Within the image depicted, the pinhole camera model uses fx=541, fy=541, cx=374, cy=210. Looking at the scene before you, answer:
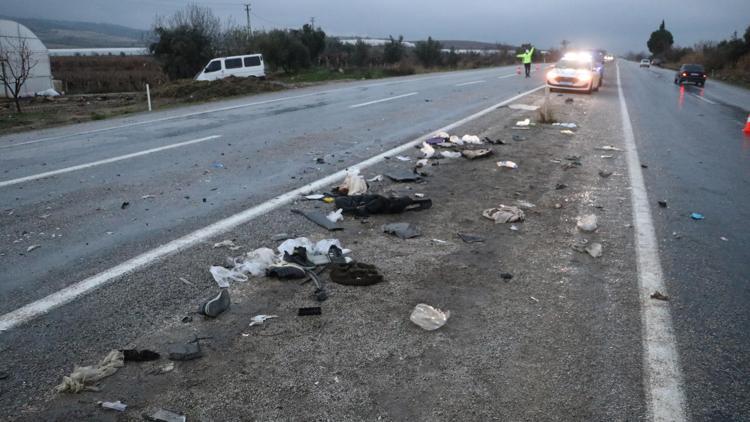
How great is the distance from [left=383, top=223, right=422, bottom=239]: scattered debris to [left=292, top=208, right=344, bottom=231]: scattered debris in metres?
0.47

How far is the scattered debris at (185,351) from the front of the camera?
3090 mm

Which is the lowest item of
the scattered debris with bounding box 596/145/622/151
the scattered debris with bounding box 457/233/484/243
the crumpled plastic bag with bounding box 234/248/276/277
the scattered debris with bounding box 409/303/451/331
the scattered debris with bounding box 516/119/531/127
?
the scattered debris with bounding box 409/303/451/331

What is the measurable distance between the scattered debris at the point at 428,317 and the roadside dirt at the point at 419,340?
57 mm

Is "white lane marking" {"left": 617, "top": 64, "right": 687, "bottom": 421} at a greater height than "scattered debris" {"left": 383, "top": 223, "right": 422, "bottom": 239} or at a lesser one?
lesser

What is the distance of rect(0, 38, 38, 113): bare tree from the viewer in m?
21.8

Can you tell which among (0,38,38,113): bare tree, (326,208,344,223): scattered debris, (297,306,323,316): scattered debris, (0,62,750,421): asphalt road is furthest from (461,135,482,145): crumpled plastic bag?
(0,38,38,113): bare tree

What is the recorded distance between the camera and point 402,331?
134 inches

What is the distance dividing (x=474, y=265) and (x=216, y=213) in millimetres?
2808

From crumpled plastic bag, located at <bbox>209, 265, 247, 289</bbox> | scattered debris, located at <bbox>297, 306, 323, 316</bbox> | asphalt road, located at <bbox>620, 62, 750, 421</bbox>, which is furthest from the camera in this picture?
crumpled plastic bag, located at <bbox>209, 265, 247, 289</bbox>

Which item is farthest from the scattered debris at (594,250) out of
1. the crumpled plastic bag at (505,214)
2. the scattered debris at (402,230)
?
the scattered debris at (402,230)

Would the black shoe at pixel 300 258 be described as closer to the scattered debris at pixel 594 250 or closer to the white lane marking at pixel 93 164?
the scattered debris at pixel 594 250

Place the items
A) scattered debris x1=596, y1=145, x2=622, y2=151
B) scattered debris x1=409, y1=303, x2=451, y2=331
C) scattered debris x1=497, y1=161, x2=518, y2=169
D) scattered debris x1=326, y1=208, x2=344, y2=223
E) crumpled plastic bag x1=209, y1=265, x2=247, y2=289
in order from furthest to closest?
scattered debris x1=596, y1=145, x2=622, y2=151 < scattered debris x1=497, y1=161, x2=518, y2=169 < scattered debris x1=326, y1=208, x2=344, y2=223 < crumpled plastic bag x1=209, y1=265, x2=247, y2=289 < scattered debris x1=409, y1=303, x2=451, y2=331

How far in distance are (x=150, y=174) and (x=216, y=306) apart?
453 cm

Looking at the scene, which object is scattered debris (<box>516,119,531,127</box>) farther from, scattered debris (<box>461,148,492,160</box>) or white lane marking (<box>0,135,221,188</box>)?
white lane marking (<box>0,135,221,188</box>)
